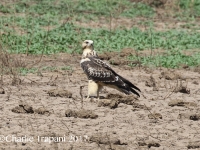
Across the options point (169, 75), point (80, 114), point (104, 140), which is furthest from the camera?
point (169, 75)

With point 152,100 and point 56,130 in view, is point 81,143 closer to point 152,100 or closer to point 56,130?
point 56,130

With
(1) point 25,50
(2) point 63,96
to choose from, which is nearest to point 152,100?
(2) point 63,96

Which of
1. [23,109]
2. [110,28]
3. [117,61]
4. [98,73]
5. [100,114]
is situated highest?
[110,28]

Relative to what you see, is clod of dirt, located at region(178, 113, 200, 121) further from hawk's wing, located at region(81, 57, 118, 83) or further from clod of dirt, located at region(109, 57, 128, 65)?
clod of dirt, located at region(109, 57, 128, 65)

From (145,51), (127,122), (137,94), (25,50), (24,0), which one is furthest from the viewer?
(24,0)

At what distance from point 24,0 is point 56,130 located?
9.61 metres

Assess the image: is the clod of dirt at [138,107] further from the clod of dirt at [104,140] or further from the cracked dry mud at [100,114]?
the clod of dirt at [104,140]

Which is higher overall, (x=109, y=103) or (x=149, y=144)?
(x=109, y=103)

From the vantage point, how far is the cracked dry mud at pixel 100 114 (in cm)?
848

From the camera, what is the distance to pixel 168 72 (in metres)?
12.5

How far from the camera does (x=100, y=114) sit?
969 centimetres

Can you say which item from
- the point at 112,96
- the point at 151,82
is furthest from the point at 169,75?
the point at 112,96

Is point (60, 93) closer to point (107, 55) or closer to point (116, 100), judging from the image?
point (116, 100)

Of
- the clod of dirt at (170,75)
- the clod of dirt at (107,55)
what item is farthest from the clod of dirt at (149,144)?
the clod of dirt at (107,55)
